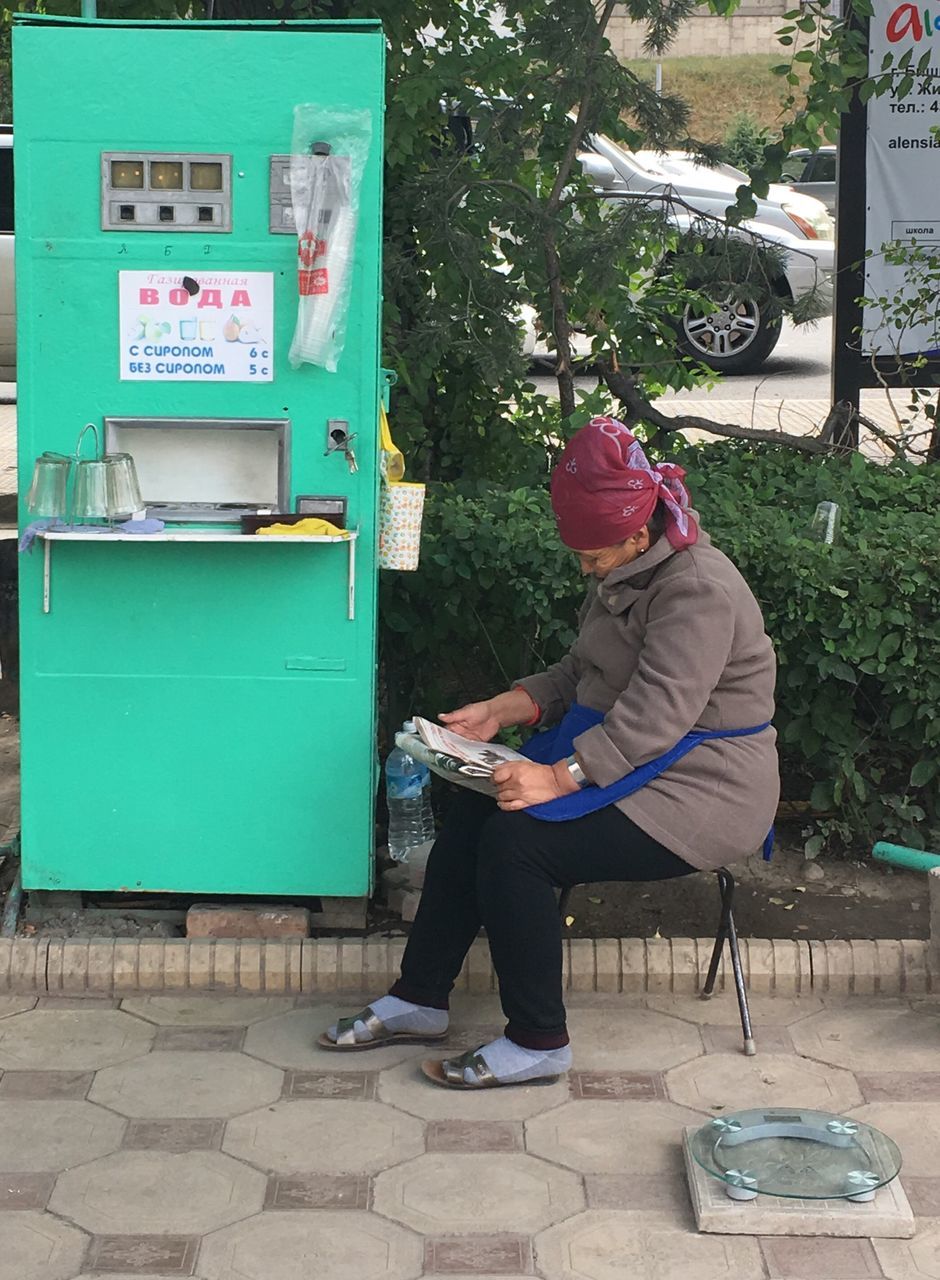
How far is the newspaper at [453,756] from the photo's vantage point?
10.6 feet

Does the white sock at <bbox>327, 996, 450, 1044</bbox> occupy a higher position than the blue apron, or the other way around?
the blue apron

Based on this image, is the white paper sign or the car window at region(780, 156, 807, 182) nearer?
the white paper sign

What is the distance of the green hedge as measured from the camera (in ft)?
13.0

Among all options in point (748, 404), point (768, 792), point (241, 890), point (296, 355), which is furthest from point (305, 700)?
point (748, 404)

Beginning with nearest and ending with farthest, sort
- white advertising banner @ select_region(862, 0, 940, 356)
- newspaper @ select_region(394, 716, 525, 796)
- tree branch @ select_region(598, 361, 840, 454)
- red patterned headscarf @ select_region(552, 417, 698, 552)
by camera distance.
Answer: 1. red patterned headscarf @ select_region(552, 417, 698, 552)
2. newspaper @ select_region(394, 716, 525, 796)
3. tree branch @ select_region(598, 361, 840, 454)
4. white advertising banner @ select_region(862, 0, 940, 356)

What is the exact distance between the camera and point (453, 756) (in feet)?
10.6

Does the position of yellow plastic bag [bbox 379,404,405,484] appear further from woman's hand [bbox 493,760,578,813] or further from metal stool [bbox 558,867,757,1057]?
metal stool [bbox 558,867,757,1057]

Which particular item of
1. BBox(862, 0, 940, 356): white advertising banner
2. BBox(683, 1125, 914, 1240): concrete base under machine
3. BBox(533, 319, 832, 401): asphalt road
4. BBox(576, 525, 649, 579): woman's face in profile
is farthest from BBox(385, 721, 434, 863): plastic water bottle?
BBox(533, 319, 832, 401): asphalt road

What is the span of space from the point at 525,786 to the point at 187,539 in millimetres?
936

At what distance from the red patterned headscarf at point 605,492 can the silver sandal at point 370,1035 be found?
→ 114cm

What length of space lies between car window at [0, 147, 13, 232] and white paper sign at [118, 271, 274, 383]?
26.5 ft

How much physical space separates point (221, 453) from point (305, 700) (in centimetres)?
61

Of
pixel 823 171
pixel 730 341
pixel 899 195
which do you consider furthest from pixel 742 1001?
pixel 823 171

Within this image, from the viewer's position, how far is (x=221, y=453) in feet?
11.7
